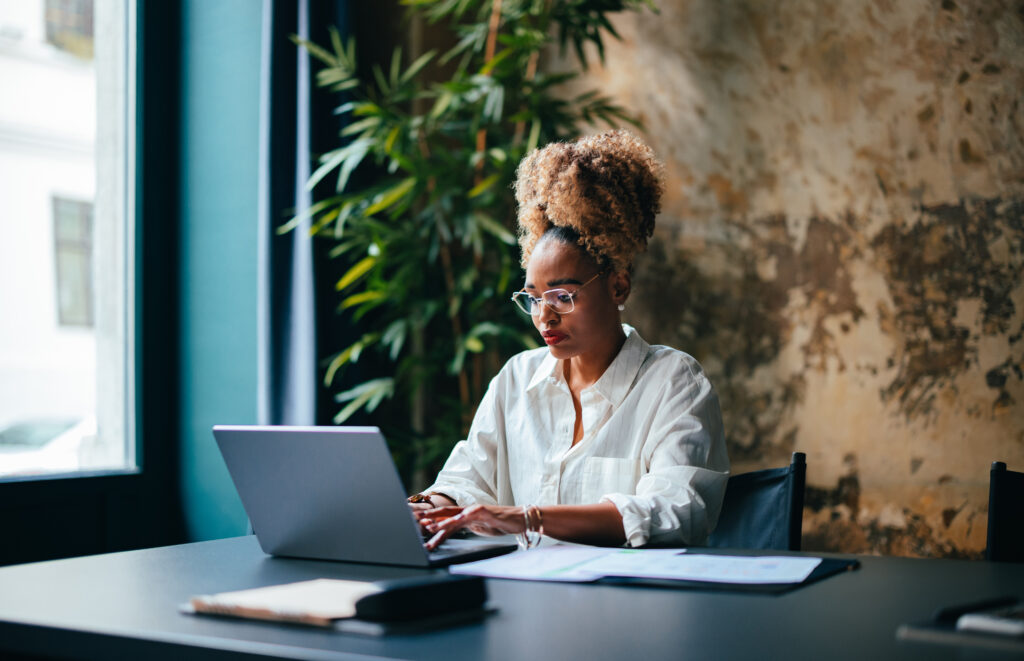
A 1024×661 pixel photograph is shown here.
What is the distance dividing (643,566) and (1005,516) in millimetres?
686

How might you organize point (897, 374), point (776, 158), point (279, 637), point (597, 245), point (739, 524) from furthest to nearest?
1. point (776, 158)
2. point (897, 374)
3. point (597, 245)
4. point (739, 524)
5. point (279, 637)

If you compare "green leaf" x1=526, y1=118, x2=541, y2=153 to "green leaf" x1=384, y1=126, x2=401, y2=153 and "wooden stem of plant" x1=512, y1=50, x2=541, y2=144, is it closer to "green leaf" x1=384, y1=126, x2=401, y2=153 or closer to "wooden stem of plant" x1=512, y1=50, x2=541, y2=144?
"wooden stem of plant" x1=512, y1=50, x2=541, y2=144

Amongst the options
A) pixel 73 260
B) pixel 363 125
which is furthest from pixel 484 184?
pixel 73 260

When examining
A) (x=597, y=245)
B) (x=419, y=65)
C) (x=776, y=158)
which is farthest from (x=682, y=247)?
(x=597, y=245)

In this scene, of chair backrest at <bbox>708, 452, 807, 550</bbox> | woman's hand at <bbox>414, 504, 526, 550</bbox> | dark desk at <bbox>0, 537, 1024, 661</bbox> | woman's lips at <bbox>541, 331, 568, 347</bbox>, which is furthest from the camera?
woman's lips at <bbox>541, 331, 568, 347</bbox>

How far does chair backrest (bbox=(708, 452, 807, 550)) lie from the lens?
1.63 meters

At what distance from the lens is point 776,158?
3043mm

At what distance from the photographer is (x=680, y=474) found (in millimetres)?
1571

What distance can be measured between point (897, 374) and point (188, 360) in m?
2.18

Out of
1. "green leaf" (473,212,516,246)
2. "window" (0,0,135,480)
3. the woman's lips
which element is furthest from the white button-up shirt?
"window" (0,0,135,480)

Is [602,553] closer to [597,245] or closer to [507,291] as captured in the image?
[597,245]

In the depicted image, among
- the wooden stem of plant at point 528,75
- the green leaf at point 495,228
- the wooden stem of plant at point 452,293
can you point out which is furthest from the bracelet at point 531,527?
the wooden stem of plant at point 528,75

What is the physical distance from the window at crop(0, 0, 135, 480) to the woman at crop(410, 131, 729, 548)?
4.73ft

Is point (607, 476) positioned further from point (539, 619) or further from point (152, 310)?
point (152, 310)
